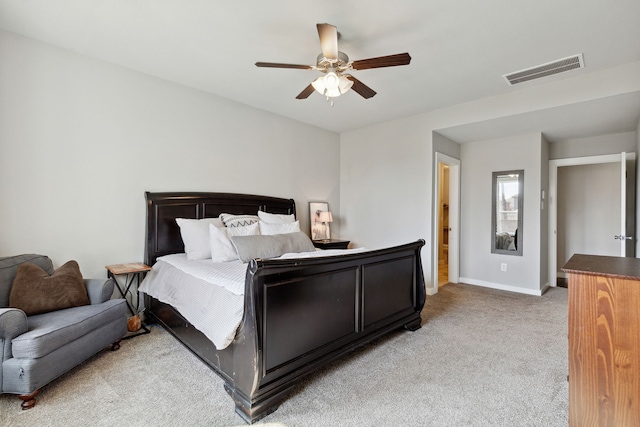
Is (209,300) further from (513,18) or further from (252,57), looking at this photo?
(513,18)

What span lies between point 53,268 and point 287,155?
123 inches

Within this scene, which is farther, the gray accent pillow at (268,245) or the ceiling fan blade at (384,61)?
the gray accent pillow at (268,245)

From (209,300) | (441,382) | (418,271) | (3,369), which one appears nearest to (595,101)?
(418,271)

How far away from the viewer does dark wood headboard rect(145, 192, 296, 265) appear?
3.33 meters

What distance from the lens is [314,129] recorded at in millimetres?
5234

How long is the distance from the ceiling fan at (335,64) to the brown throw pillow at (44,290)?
2.31 metres

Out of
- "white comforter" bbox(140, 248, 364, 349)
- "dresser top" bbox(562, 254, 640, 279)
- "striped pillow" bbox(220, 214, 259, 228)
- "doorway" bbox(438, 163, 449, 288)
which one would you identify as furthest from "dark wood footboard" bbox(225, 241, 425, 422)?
"doorway" bbox(438, 163, 449, 288)

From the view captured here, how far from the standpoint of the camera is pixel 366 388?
2129 millimetres

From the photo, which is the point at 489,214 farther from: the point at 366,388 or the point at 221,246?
the point at 221,246

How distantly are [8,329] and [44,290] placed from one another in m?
0.49

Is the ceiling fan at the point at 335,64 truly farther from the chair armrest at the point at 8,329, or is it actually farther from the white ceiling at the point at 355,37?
the chair armrest at the point at 8,329

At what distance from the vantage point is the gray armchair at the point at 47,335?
1.88 m

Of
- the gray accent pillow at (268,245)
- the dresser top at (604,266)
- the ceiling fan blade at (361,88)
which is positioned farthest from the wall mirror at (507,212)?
the dresser top at (604,266)

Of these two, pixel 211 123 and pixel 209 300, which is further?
pixel 211 123
